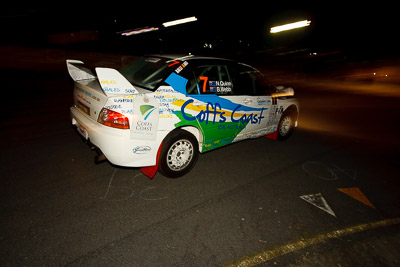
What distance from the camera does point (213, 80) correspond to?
3.52 metres

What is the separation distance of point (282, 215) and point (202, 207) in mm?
1046

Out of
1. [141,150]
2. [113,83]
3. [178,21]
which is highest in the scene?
[178,21]

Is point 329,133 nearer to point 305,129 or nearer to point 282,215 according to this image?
point 305,129

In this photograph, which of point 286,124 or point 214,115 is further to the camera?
point 286,124

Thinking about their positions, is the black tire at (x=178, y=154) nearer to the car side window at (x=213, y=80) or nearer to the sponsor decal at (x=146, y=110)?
the sponsor decal at (x=146, y=110)

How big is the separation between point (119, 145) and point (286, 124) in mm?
4091

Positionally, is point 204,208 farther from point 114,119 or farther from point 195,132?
point 114,119

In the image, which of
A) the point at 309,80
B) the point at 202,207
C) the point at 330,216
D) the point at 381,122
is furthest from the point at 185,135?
the point at 309,80

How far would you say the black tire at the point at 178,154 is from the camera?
3.19m

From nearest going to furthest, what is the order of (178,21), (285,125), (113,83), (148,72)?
(113,83) → (148,72) → (285,125) → (178,21)

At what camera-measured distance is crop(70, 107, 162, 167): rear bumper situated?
2717 mm

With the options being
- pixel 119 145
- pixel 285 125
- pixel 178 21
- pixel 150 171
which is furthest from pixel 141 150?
pixel 178 21

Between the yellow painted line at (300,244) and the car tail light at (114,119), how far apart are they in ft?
6.29

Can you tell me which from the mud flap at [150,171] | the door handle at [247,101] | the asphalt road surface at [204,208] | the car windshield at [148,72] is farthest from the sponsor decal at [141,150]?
the door handle at [247,101]
